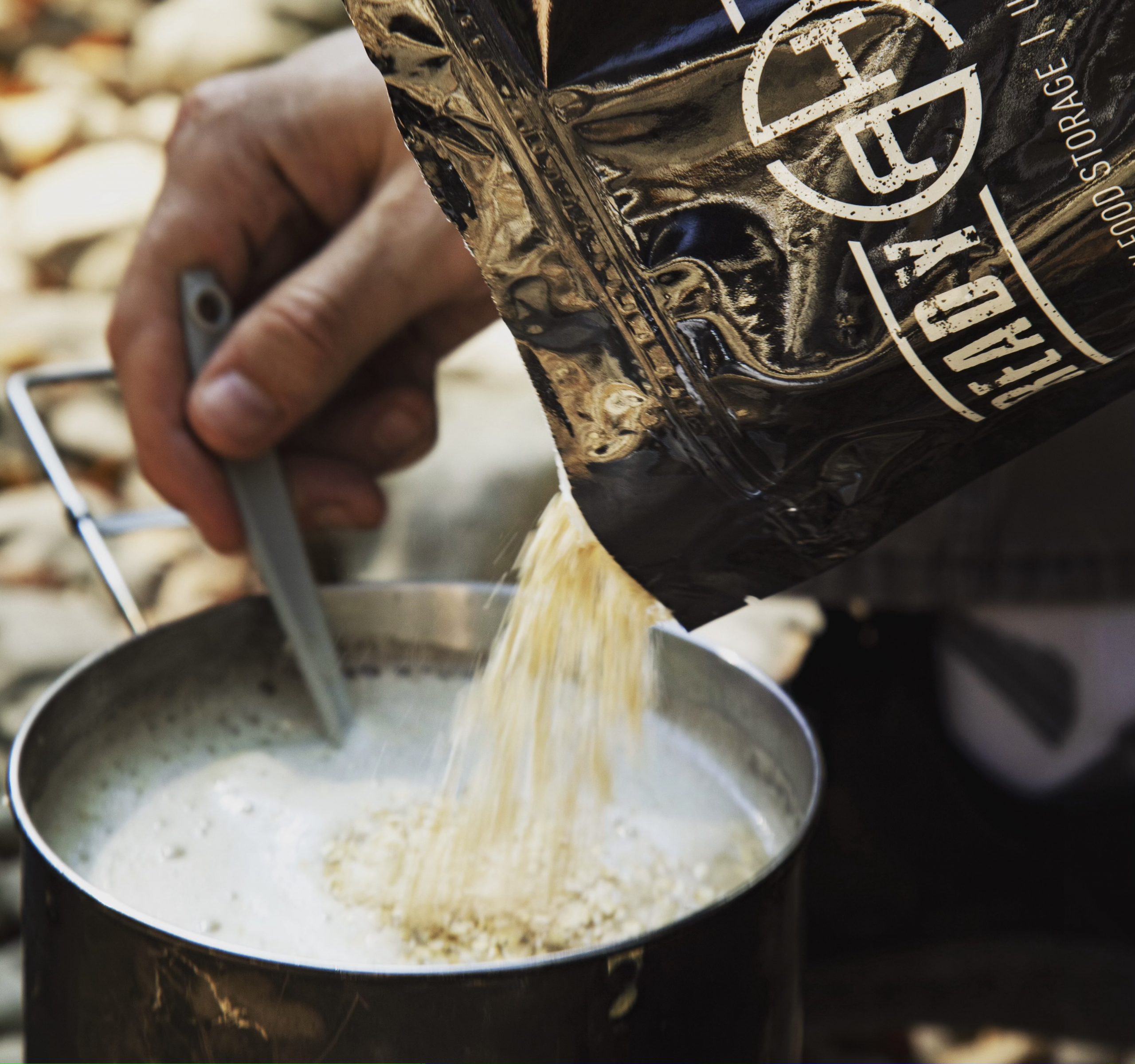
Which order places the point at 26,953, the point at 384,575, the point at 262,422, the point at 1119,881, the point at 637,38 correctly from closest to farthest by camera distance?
the point at 637,38, the point at 26,953, the point at 262,422, the point at 384,575, the point at 1119,881

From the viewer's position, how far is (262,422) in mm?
766

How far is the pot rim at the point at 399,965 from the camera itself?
0.39 metres

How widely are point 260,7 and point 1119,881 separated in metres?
1.32

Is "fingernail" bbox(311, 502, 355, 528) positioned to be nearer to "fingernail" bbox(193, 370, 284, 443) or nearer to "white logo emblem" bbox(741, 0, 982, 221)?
"fingernail" bbox(193, 370, 284, 443)

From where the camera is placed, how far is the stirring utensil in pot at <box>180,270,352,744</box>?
2.25 ft

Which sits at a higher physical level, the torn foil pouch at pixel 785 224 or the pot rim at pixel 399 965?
the torn foil pouch at pixel 785 224

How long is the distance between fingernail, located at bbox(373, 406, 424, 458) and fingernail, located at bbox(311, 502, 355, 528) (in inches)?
2.2

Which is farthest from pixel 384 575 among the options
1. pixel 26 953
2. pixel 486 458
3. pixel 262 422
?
pixel 26 953

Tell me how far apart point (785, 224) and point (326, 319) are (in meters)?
0.46

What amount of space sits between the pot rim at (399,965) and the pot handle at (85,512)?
0.17ft

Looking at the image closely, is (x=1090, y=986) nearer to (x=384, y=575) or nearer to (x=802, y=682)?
(x=802, y=682)

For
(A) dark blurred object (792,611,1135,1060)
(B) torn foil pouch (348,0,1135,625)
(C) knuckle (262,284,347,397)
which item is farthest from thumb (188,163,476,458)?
(A) dark blurred object (792,611,1135,1060)

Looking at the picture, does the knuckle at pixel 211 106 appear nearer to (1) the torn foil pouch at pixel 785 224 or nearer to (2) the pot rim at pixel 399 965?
(2) the pot rim at pixel 399 965

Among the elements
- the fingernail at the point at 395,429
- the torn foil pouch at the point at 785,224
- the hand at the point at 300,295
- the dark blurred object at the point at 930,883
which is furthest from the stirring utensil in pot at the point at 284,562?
the dark blurred object at the point at 930,883
